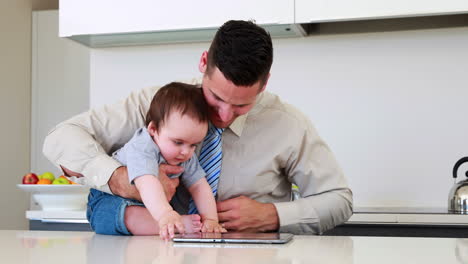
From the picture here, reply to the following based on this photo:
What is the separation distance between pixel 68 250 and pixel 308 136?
0.81m

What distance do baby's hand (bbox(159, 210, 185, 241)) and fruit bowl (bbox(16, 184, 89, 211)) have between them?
1479 millimetres

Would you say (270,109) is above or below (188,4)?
below

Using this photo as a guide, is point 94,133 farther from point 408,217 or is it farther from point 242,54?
point 408,217

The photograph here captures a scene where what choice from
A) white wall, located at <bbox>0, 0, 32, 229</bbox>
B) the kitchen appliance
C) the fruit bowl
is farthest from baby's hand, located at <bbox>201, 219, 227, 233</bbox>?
white wall, located at <bbox>0, 0, 32, 229</bbox>

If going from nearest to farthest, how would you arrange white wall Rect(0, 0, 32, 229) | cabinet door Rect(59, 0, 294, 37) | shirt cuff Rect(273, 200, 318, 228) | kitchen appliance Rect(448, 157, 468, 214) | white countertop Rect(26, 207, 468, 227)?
shirt cuff Rect(273, 200, 318, 228)
white countertop Rect(26, 207, 468, 227)
kitchen appliance Rect(448, 157, 468, 214)
cabinet door Rect(59, 0, 294, 37)
white wall Rect(0, 0, 32, 229)

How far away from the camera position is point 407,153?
9.29 ft

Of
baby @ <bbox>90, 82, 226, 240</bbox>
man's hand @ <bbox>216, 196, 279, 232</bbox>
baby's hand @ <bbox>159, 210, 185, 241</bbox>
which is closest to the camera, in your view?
baby's hand @ <bbox>159, 210, 185, 241</bbox>

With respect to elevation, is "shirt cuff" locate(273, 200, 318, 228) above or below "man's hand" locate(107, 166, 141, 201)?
below

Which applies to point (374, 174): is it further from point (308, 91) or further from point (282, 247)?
point (282, 247)

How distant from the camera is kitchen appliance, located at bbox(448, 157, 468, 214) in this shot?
2.51 metres

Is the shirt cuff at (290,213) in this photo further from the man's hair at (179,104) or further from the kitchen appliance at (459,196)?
the kitchen appliance at (459,196)

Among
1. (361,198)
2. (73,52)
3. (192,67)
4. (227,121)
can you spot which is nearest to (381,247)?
(227,121)

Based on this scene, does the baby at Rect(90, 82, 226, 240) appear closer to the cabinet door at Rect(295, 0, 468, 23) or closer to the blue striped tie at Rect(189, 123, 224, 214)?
the blue striped tie at Rect(189, 123, 224, 214)

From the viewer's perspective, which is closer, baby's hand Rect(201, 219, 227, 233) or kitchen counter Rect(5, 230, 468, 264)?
kitchen counter Rect(5, 230, 468, 264)
